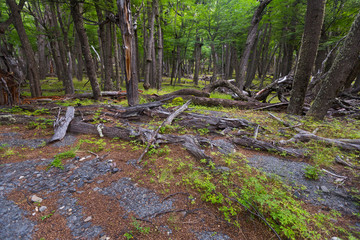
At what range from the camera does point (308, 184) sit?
2.80 metres

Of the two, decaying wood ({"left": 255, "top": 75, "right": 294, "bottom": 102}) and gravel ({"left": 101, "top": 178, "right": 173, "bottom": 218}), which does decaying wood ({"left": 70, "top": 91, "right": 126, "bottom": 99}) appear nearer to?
gravel ({"left": 101, "top": 178, "right": 173, "bottom": 218})

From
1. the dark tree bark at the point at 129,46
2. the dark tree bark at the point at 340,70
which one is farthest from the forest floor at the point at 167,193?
the dark tree bark at the point at 129,46

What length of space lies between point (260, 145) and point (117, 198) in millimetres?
3573

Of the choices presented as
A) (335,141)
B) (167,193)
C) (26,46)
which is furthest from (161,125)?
(26,46)

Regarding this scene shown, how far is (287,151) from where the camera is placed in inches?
148

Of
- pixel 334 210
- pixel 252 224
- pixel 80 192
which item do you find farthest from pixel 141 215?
pixel 334 210

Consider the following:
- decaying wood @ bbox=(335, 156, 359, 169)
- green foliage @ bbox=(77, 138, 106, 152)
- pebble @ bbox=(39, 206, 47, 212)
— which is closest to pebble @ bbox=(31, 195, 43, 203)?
pebble @ bbox=(39, 206, 47, 212)

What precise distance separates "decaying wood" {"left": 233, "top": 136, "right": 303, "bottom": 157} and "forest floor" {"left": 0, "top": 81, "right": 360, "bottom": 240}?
137 mm

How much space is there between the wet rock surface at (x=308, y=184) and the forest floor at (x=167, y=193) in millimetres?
17

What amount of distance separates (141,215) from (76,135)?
375cm

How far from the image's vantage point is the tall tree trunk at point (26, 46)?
747 centimetres

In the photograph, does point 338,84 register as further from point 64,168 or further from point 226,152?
point 64,168

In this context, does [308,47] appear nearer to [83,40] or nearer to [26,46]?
[83,40]

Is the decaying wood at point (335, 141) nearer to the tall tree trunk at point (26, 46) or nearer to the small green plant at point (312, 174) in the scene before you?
the small green plant at point (312, 174)
